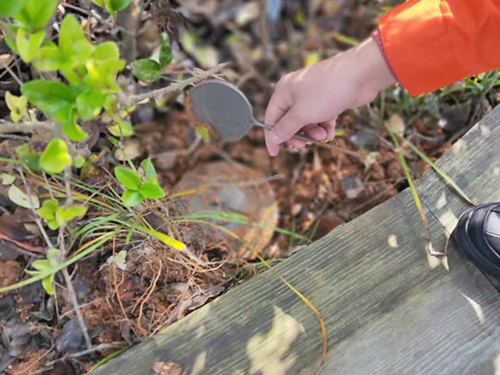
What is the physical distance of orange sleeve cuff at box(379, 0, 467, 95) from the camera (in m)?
0.98

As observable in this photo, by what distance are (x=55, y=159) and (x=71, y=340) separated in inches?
20.0

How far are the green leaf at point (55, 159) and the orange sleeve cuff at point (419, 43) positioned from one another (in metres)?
0.69

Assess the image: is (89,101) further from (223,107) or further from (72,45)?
(223,107)

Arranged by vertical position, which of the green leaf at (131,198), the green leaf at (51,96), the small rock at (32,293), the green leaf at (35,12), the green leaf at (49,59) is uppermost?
the green leaf at (35,12)

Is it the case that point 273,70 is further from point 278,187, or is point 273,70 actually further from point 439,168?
point 439,168

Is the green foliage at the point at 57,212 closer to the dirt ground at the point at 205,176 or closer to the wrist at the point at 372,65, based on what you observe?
the dirt ground at the point at 205,176

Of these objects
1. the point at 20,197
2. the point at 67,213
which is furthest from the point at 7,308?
the point at 67,213

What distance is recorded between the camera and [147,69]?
1.15 metres

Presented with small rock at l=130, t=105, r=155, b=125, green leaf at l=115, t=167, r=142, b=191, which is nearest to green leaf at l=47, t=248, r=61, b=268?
green leaf at l=115, t=167, r=142, b=191

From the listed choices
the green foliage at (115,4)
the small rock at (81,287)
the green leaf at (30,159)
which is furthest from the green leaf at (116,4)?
the small rock at (81,287)

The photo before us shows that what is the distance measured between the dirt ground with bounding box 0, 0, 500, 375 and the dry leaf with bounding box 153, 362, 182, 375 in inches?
3.0

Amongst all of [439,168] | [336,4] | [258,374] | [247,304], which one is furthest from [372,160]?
[336,4]

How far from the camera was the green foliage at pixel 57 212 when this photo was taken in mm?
905

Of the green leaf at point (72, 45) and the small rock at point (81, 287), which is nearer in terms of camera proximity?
the green leaf at point (72, 45)
